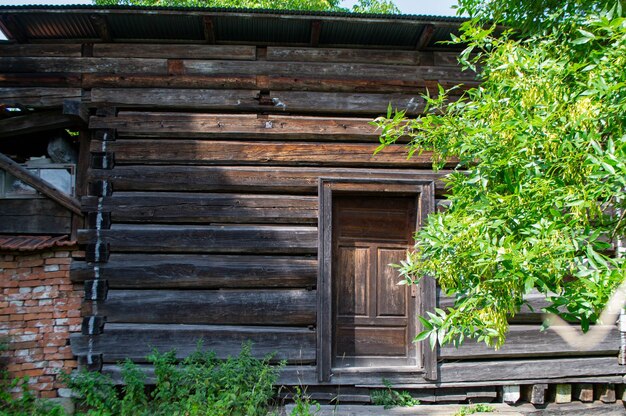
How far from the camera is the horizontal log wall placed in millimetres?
5488

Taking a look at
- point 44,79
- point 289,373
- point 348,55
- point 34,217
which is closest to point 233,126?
point 348,55

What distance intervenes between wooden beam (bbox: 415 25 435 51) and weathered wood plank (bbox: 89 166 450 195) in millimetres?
1455

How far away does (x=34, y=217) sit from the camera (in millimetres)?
5762

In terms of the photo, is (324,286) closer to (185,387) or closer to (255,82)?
(185,387)

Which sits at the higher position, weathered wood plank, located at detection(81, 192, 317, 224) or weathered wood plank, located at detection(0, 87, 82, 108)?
weathered wood plank, located at detection(0, 87, 82, 108)

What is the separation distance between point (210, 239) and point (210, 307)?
711 mm

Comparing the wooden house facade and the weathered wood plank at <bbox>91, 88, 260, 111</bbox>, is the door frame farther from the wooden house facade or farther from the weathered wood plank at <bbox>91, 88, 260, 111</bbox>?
the weathered wood plank at <bbox>91, 88, 260, 111</bbox>

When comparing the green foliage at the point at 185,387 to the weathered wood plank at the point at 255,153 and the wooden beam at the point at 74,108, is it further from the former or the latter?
the wooden beam at the point at 74,108

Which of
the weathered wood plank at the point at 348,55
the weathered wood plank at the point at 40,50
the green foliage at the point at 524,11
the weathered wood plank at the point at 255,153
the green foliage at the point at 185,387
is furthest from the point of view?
the weathered wood plank at the point at 348,55

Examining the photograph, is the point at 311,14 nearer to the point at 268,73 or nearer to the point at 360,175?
the point at 268,73

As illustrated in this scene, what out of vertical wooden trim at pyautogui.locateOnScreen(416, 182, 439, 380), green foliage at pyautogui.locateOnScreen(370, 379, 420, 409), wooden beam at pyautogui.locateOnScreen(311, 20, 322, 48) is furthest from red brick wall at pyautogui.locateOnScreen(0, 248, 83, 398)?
vertical wooden trim at pyautogui.locateOnScreen(416, 182, 439, 380)

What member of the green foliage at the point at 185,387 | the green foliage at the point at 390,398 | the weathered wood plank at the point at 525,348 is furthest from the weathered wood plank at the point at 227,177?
the green foliage at the point at 390,398

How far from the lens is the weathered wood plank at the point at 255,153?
5711mm

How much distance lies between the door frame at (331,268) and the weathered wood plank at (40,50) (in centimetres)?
311
